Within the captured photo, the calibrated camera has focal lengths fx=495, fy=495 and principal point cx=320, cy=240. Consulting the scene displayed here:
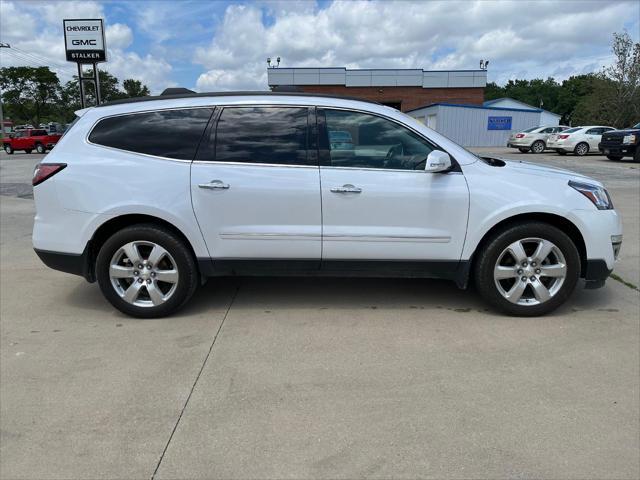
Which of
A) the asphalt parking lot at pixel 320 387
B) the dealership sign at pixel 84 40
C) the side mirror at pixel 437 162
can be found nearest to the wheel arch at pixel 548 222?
the asphalt parking lot at pixel 320 387

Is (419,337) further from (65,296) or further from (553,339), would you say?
(65,296)

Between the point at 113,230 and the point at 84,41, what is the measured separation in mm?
25665

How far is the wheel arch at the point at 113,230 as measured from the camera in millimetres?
4125

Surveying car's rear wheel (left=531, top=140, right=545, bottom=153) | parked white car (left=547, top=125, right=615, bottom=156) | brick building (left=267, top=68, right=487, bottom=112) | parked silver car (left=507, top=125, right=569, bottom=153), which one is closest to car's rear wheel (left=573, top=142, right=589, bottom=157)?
parked white car (left=547, top=125, right=615, bottom=156)

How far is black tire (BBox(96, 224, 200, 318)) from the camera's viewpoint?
4059mm

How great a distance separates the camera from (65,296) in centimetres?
484

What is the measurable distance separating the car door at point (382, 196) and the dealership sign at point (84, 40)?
84.2ft

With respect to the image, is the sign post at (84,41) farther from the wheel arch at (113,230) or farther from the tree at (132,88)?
the tree at (132,88)

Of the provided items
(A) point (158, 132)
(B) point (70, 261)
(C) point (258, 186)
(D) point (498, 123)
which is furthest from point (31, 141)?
(C) point (258, 186)

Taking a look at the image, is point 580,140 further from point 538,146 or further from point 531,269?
point 531,269

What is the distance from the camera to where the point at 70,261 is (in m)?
4.16

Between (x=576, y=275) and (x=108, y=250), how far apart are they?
152 inches

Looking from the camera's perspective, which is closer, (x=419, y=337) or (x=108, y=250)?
(x=419, y=337)

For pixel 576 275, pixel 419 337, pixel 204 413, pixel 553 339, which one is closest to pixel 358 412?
pixel 204 413
